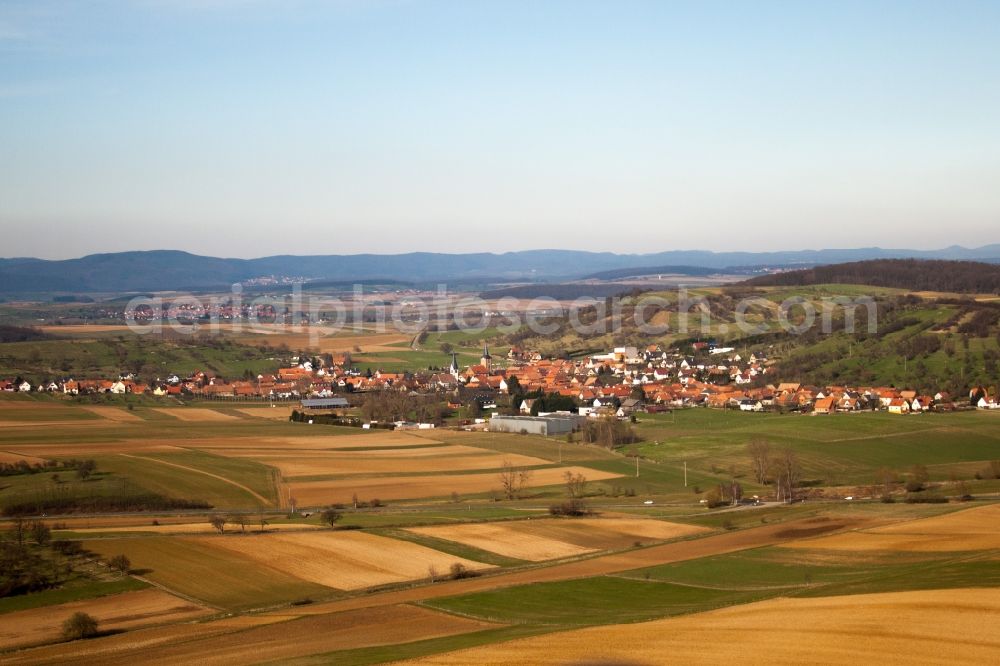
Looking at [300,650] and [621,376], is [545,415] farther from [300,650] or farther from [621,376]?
[300,650]

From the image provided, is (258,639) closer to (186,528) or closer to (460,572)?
(460,572)

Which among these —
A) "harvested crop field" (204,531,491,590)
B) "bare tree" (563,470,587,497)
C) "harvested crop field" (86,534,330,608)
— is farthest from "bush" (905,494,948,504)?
"harvested crop field" (86,534,330,608)

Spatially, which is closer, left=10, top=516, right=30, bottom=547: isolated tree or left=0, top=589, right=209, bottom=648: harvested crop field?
left=0, top=589, right=209, bottom=648: harvested crop field

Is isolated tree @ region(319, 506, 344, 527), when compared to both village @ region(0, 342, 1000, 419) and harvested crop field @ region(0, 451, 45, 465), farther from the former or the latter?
village @ region(0, 342, 1000, 419)

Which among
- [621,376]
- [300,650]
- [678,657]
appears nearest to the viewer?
[678,657]

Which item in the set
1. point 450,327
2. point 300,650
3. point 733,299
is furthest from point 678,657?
point 450,327

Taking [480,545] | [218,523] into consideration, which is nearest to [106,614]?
[218,523]

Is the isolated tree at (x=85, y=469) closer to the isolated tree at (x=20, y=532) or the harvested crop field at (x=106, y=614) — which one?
the isolated tree at (x=20, y=532)
